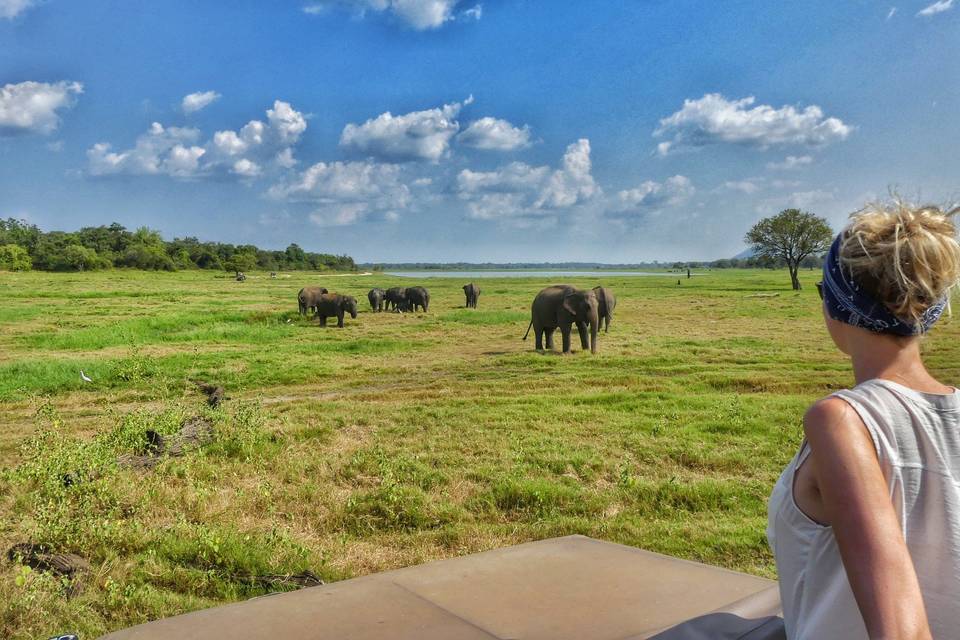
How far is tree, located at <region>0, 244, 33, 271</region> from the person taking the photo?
68.4 metres

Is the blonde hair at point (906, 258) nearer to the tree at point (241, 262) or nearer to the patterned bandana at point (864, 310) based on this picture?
the patterned bandana at point (864, 310)

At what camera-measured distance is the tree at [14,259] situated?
68375 mm

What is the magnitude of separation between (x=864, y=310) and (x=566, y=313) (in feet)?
56.6

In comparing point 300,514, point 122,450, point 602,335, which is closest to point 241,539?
point 300,514

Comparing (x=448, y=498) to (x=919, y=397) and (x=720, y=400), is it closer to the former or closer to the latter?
(x=919, y=397)

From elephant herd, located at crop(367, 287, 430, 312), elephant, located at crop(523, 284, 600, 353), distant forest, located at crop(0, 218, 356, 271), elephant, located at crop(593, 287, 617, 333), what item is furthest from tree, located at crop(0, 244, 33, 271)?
elephant, located at crop(523, 284, 600, 353)

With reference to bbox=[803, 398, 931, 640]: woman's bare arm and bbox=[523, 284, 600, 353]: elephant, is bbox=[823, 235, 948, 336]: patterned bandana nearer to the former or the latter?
bbox=[803, 398, 931, 640]: woman's bare arm

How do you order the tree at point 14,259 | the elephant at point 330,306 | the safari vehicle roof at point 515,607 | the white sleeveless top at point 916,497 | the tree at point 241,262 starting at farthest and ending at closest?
the tree at point 241,262 → the tree at point 14,259 → the elephant at point 330,306 → the safari vehicle roof at point 515,607 → the white sleeveless top at point 916,497

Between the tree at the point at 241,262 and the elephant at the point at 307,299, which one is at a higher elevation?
the tree at the point at 241,262

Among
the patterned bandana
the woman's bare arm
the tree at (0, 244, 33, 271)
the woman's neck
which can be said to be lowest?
the woman's bare arm

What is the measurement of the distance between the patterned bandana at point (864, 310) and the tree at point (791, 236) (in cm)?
5730

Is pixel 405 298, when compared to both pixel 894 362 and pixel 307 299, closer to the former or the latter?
pixel 307 299

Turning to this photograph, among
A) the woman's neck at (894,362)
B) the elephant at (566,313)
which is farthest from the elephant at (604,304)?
the woman's neck at (894,362)

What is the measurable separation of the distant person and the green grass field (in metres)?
4.02
